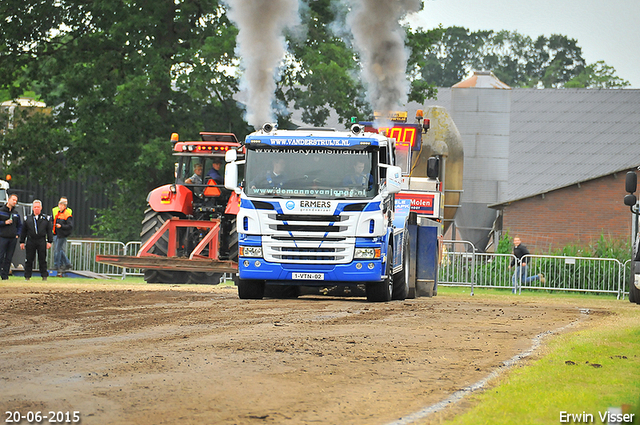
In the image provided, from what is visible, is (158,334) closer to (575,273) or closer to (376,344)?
(376,344)

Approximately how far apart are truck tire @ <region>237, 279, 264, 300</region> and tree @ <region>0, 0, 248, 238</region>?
53.6 feet

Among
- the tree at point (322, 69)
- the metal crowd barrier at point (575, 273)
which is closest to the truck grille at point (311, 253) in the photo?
the metal crowd barrier at point (575, 273)

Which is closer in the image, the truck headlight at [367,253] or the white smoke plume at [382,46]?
the truck headlight at [367,253]

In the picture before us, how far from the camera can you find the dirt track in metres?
6.79

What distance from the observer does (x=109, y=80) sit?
114 ft

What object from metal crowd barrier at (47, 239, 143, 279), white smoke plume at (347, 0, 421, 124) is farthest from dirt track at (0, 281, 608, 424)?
metal crowd barrier at (47, 239, 143, 279)

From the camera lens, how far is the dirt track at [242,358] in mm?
6789

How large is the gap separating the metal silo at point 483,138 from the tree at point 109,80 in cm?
1728

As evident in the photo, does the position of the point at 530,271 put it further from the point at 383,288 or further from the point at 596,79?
the point at 596,79

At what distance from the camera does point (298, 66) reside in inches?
1347

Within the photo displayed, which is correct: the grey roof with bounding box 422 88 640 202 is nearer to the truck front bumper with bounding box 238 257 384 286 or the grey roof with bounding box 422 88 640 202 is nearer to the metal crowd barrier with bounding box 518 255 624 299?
the metal crowd barrier with bounding box 518 255 624 299

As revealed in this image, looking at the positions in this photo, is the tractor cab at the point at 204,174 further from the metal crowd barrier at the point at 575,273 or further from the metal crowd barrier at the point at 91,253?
the metal crowd barrier at the point at 575,273

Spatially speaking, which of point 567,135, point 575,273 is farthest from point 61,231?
point 567,135

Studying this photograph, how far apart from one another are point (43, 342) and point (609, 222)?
3318 centimetres
